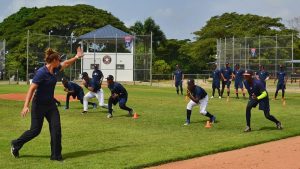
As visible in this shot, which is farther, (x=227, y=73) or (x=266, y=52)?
(x=266, y=52)

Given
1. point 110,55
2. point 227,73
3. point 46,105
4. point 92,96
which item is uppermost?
point 110,55

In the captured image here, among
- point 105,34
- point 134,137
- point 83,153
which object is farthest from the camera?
point 105,34

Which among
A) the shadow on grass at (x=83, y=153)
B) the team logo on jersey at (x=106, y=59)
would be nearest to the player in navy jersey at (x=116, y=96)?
the shadow on grass at (x=83, y=153)

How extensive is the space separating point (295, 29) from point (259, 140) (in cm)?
6714

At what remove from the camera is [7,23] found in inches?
3369

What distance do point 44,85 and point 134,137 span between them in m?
3.83

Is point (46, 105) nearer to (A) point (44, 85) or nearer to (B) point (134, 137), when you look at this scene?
(A) point (44, 85)

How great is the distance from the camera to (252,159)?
10016mm

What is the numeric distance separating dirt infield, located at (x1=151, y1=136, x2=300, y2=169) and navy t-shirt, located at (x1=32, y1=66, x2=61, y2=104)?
2.51 meters

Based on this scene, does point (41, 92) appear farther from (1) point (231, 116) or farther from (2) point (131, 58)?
(2) point (131, 58)

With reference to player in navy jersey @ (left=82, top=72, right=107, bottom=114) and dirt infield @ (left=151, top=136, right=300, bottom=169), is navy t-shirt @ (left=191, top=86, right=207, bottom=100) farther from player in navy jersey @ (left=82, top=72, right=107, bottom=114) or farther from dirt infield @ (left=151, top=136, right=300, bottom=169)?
player in navy jersey @ (left=82, top=72, right=107, bottom=114)

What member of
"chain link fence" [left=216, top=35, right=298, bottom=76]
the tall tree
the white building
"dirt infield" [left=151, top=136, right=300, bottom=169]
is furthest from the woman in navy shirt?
the tall tree

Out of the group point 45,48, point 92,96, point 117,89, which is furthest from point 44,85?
point 45,48

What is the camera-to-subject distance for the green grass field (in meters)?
9.55
